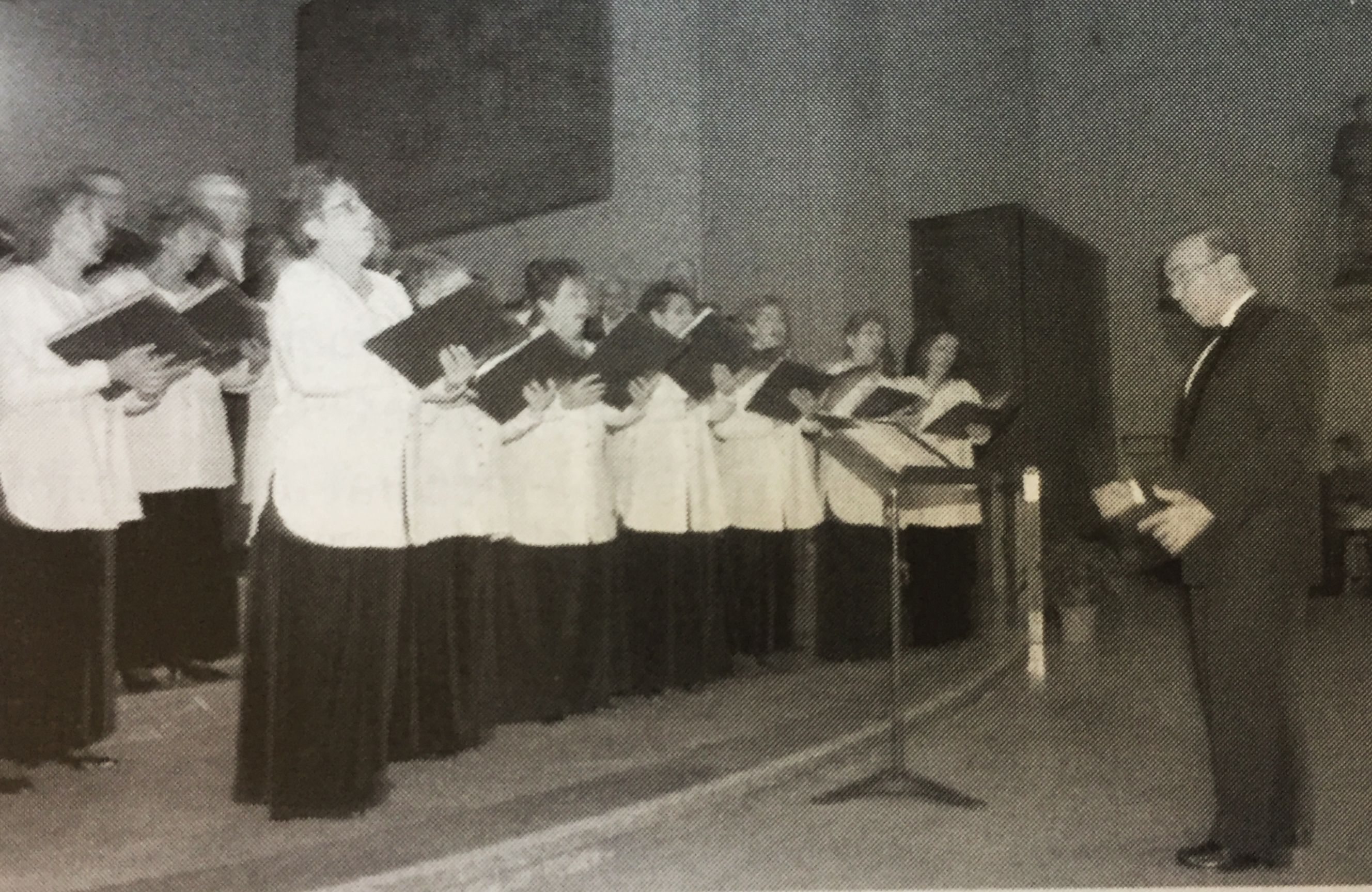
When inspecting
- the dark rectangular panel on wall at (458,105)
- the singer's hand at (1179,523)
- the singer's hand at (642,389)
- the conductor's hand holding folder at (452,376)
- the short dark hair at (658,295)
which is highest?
the dark rectangular panel on wall at (458,105)

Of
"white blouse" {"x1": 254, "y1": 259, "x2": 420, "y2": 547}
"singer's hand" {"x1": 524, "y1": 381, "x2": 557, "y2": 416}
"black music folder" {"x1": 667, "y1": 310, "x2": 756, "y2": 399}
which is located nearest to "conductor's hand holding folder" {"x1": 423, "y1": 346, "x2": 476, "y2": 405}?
"white blouse" {"x1": 254, "y1": 259, "x2": 420, "y2": 547}

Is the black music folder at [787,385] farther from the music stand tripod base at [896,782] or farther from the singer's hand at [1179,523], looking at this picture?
the singer's hand at [1179,523]

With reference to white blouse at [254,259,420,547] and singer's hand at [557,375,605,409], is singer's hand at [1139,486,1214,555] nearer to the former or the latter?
singer's hand at [557,375,605,409]

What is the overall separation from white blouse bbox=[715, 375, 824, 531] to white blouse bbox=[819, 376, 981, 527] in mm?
78

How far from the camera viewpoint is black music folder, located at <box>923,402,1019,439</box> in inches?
125

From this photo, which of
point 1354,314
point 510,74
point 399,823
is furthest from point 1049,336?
point 399,823

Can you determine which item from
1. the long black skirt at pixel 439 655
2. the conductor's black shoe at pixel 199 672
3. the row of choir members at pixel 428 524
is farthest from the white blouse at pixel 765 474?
the conductor's black shoe at pixel 199 672

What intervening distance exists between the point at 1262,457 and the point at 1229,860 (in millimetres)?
970

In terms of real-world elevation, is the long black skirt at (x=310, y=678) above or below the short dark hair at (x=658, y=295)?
below

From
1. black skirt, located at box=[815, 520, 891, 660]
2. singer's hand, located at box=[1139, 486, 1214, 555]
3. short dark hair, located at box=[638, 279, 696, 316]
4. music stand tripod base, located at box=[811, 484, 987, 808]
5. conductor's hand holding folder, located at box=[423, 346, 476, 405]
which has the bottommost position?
music stand tripod base, located at box=[811, 484, 987, 808]

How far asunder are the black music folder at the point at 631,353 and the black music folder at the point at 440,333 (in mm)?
573

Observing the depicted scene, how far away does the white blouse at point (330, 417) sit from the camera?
99.0 inches

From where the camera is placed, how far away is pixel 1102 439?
3238 millimetres

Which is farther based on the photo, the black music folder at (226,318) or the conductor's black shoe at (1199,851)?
the black music folder at (226,318)
